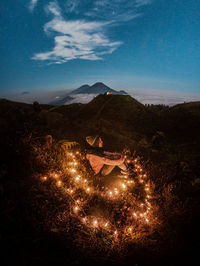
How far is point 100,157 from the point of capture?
368cm

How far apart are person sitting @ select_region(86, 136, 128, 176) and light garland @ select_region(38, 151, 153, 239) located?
575mm

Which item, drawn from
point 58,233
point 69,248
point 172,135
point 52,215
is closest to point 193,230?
point 69,248

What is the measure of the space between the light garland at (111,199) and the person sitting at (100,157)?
0.58 meters

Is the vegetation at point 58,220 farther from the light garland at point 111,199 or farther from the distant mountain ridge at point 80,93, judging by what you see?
the distant mountain ridge at point 80,93

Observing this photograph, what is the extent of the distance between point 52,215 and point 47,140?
2.82 m

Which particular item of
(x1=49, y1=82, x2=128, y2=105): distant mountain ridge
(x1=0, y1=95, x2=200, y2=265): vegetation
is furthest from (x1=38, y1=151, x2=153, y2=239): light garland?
(x1=49, y1=82, x2=128, y2=105): distant mountain ridge

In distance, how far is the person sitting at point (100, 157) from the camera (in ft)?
11.9

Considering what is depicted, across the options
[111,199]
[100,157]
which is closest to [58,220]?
[111,199]

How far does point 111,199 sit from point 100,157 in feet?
3.74

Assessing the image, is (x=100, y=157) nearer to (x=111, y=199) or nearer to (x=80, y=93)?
(x=111, y=199)

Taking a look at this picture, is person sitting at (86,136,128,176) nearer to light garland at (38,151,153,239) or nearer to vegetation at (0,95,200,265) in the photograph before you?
light garland at (38,151,153,239)

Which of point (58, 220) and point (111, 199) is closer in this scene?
point (58, 220)

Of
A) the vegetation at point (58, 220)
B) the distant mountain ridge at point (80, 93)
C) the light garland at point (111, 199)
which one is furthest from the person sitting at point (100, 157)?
the distant mountain ridge at point (80, 93)

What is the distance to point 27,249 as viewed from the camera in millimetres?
2170
